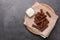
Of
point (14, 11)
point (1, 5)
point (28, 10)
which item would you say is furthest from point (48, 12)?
point (1, 5)

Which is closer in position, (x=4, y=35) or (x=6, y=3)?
(x=4, y=35)

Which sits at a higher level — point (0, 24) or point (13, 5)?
point (13, 5)

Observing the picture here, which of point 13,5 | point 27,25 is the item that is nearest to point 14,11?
point 13,5

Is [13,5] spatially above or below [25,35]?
above

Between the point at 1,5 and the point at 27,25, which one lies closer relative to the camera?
the point at 27,25

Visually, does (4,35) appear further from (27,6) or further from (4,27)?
(27,6)

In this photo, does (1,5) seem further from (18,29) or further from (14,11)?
(18,29)
